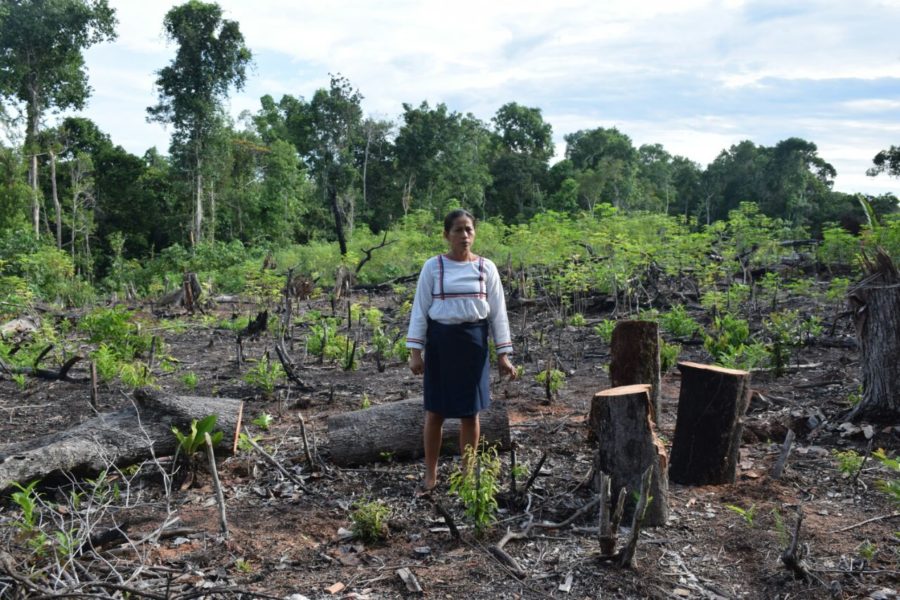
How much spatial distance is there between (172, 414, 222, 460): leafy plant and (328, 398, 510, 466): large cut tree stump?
2.71 ft

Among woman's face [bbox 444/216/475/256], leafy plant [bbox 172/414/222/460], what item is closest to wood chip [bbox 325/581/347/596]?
leafy plant [bbox 172/414/222/460]

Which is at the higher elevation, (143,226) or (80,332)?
(143,226)

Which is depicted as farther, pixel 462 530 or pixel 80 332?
pixel 80 332

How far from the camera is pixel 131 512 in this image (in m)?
4.32

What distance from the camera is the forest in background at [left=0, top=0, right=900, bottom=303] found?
82.0ft

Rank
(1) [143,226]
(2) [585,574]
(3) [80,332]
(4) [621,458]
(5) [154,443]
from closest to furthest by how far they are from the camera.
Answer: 1. (2) [585,574]
2. (4) [621,458]
3. (5) [154,443]
4. (3) [80,332]
5. (1) [143,226]

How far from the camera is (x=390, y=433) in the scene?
5.17 metres

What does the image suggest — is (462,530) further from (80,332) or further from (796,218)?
(796,218)

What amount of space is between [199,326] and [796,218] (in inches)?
1391

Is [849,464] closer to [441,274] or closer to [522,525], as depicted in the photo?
[522,525]

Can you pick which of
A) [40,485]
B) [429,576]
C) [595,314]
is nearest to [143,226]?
[595,314]

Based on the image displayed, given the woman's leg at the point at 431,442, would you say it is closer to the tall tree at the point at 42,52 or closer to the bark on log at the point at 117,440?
the bark on log at the point at 117,440

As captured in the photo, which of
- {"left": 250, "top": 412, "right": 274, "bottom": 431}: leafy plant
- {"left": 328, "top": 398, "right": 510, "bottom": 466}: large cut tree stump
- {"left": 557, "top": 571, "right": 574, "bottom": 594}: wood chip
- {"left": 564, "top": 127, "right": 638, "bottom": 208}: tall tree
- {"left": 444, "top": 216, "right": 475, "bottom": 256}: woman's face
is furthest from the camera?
{"left": 564, "top": 127, "right": 638, "bottom": 208}: tall tree

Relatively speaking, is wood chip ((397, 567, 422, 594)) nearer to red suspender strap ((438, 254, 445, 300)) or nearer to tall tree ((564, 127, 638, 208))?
red suspender strap ((438, 254, 445, 300))
